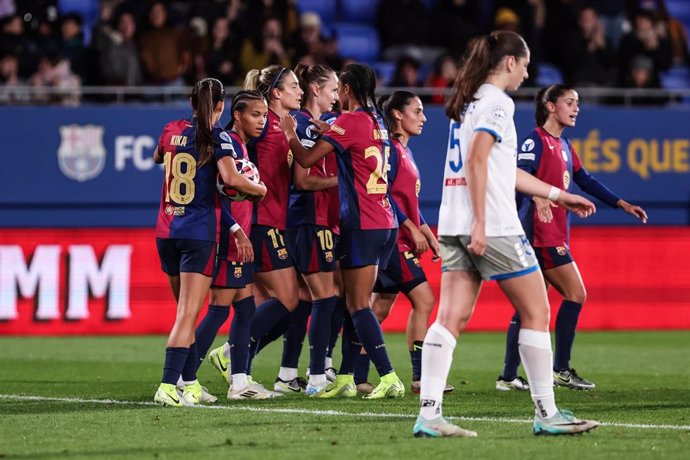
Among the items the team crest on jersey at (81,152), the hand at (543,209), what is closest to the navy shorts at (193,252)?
the hand at (543,209)

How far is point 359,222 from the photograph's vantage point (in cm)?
932

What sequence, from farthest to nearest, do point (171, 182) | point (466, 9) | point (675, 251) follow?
point (466, 9) < point (675, 251) < point (171, 182)

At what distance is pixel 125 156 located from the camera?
1856cm

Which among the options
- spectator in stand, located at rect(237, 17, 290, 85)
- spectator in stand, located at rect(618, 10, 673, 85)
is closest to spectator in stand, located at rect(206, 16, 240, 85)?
spectator in stand, located at rect(237, 17, 290, 85)

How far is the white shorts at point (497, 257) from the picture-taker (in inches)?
280

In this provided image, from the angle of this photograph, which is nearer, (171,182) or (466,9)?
(171,182)

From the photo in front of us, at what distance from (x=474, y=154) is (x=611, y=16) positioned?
1549 centimetres

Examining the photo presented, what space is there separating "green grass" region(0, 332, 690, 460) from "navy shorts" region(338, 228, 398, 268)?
96 cm

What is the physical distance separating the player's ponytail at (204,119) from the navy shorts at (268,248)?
1.30 meters

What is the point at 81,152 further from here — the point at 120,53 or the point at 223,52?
the point at 223,52

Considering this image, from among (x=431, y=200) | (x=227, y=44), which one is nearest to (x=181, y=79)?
(x=227, y=44)

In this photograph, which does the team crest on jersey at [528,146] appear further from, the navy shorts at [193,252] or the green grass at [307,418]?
the navy shorts at [193,252]

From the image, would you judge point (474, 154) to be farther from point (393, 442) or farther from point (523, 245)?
point (393, 442)

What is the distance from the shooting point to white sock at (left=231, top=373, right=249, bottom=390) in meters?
9.48
